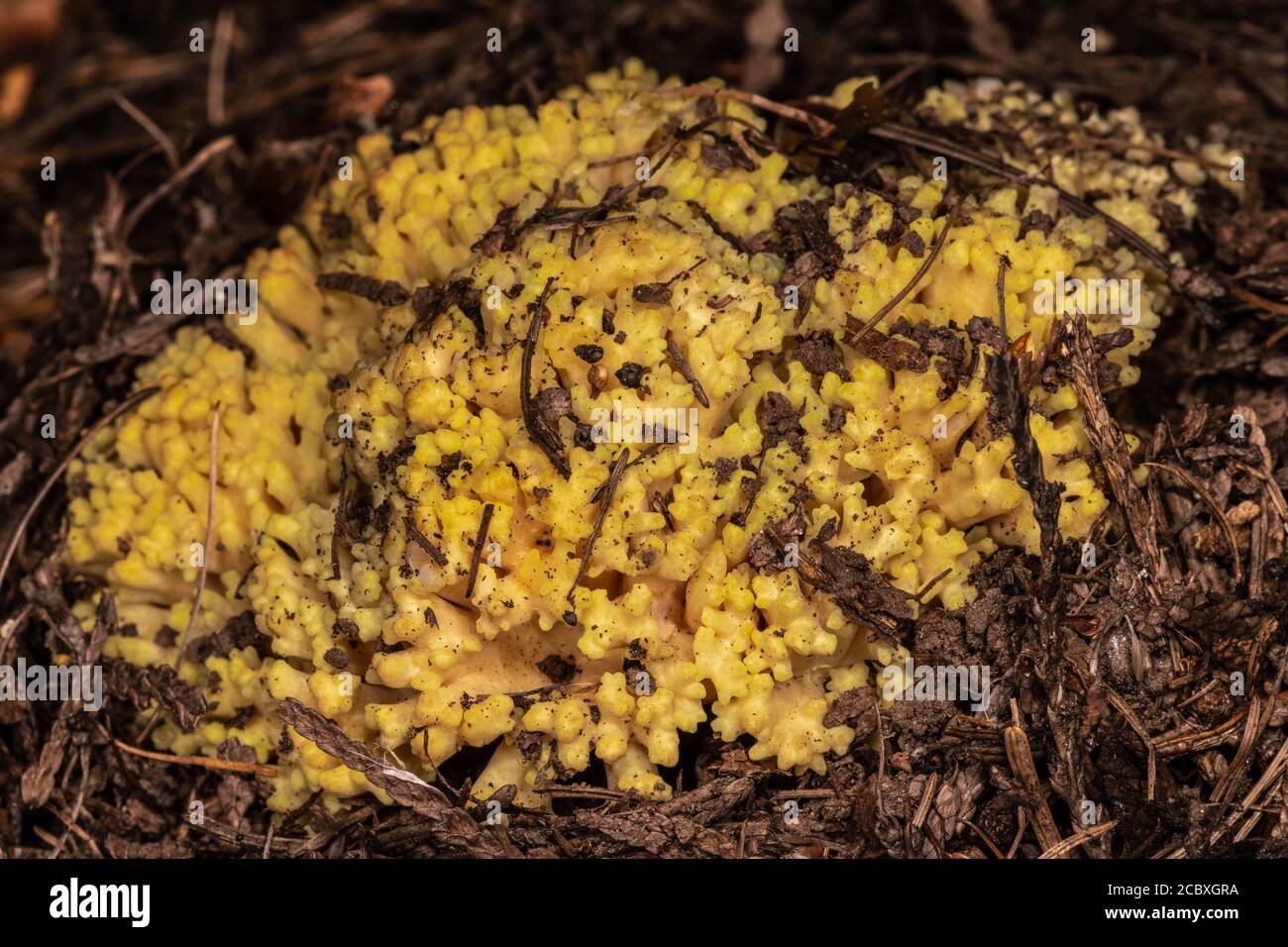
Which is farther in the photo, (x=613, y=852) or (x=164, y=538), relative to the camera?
(x=164, y=538)

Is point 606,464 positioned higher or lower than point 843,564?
higher

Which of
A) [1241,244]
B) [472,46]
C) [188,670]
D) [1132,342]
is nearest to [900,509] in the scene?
[1132,342]

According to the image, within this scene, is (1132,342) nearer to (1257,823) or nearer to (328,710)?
(1257,823)
